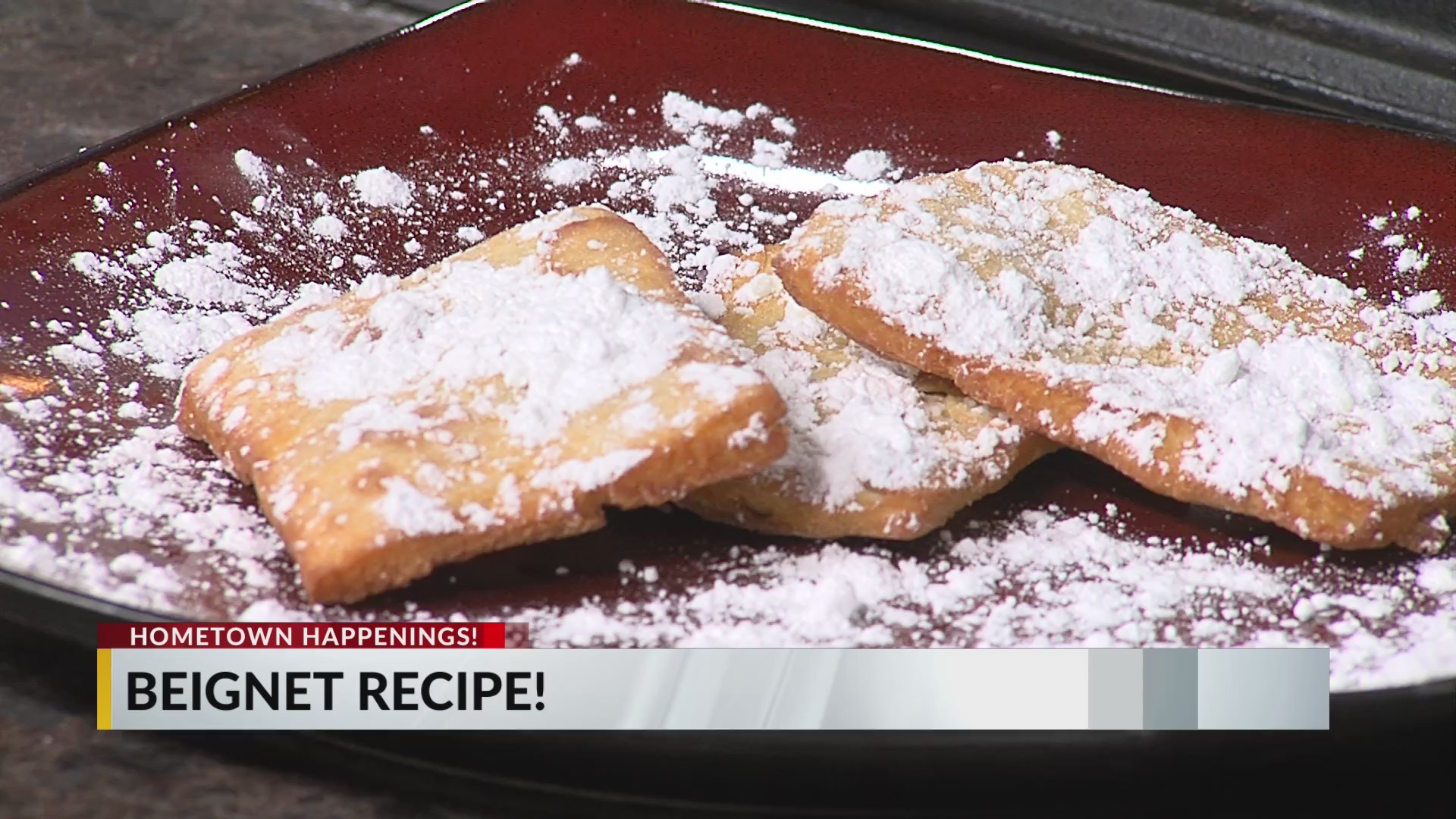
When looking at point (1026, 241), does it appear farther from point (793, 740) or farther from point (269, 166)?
point (269, 166)

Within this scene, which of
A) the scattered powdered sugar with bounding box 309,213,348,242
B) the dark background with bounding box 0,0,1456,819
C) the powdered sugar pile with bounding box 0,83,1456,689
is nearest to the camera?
the powdered sugar pile with bounding box 0,83,1456,689

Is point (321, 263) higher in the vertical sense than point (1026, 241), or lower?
lower

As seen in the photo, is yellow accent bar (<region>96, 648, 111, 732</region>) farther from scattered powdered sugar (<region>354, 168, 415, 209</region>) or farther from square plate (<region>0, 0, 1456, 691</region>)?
scattered powdered sugar (<region>354, 168, 415, 209</region>)

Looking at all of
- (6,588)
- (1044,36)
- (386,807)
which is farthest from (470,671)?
(1044,36)

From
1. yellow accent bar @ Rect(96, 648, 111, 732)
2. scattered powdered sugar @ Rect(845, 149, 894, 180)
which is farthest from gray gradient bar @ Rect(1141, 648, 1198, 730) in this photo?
scattered powdered sugar @ Rect(845, 149, 894, 180)

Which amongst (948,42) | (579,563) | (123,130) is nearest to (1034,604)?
(579,563)

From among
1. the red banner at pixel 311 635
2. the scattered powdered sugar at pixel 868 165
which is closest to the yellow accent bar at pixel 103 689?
the red banner at pixel 311 635
